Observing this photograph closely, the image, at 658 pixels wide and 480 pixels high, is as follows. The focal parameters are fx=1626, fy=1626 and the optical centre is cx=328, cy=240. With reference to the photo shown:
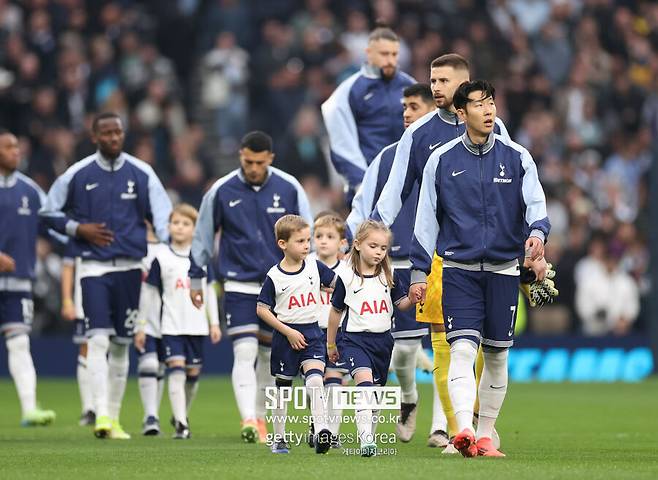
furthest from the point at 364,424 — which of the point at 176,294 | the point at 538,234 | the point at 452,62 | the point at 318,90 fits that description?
the point at 318,90

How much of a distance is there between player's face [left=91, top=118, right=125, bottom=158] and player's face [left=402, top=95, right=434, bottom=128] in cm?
268

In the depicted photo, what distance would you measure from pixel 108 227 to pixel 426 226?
4.29 meters

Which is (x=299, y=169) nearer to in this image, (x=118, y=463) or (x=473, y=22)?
(x=473, y=22)

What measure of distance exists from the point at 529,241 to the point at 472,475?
1840 millimetres

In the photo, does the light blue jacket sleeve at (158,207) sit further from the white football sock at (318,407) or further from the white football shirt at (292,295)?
the white football sock at (318,407)

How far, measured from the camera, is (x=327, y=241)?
1327 cm

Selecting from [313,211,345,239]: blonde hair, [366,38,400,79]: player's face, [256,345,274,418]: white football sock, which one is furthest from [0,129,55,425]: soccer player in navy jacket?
[313,211,345,239]: blonde hair

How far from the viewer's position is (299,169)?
25.2 m

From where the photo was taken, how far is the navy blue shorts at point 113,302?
562 inches

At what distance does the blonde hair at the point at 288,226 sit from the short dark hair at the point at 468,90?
154 centimetres

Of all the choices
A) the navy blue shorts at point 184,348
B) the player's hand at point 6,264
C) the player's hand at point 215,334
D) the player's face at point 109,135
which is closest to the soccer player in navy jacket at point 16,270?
the player's hand at point 6,264

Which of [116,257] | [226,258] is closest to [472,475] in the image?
[226,258]

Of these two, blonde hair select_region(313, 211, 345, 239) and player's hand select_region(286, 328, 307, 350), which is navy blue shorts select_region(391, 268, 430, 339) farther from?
player's hand select_region(286, 328, 307, 350)

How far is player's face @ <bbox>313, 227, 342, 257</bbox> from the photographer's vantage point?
43.3 ft
